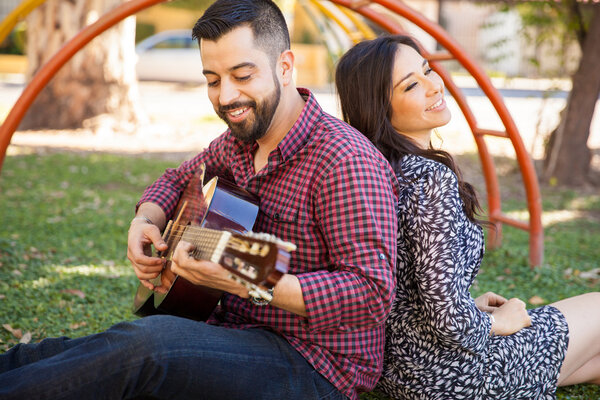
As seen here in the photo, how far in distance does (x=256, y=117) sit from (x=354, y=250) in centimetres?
65

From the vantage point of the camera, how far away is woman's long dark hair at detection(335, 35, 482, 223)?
8.45 ft

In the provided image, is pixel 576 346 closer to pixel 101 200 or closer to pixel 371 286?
pixel 371 286

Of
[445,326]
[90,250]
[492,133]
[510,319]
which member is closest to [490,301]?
[510,319]

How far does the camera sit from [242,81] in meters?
2.33

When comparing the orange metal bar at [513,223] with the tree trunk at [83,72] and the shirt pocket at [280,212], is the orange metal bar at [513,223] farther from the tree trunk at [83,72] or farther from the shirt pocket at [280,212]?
the tree trunk at [83,72]

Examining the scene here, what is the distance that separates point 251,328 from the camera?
2275mm

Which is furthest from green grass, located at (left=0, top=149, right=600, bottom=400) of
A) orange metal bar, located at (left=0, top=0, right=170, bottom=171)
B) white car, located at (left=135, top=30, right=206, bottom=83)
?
white car, located at (left=135, top=30, right=206, bottom=83)

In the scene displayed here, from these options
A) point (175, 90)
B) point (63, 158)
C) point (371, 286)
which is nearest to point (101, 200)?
point (63, 158)

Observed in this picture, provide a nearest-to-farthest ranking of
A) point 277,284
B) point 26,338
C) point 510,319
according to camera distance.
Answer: point 277,284, point 510,319, point 26,338

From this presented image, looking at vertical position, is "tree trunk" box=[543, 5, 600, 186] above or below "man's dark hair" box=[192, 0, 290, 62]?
below

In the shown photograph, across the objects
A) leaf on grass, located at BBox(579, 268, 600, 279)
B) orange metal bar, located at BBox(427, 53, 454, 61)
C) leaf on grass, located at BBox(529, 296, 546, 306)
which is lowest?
leaf on grass, located at BBox(529, 296, 546, 306)

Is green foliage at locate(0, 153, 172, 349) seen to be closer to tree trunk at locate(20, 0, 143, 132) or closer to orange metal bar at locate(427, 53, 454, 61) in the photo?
tree trunk at locate(20, 0, 143, 132)

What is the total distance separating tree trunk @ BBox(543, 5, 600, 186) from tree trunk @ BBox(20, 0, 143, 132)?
5.94 m

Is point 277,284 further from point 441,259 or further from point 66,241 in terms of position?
point 66,241
